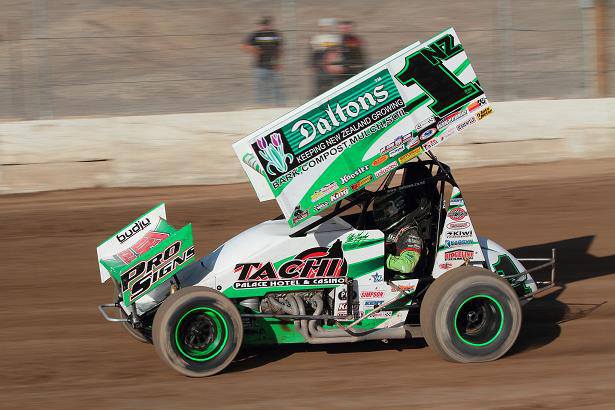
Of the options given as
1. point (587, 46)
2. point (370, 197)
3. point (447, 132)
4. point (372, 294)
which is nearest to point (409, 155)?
point (447, 132)

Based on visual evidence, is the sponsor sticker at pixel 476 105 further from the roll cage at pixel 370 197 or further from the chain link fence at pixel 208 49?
the chain link fence at pixel 208 49

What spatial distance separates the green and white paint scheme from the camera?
6.62m

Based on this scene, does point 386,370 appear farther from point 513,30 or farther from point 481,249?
point 513,30

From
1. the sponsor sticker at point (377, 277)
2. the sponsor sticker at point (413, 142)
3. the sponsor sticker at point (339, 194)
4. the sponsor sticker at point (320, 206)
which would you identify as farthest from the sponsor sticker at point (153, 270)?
the sponsor sticker at point (413, 142)

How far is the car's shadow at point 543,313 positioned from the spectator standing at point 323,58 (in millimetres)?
4972

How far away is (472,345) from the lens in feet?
22.1

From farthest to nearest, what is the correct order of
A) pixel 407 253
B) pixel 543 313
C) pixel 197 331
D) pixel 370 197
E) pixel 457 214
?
pixel 543 313, pixel 370 197, pixel 457 214, pixel 407 253, pixel 197 331

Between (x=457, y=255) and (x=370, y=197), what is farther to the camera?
(x=370, y=197)

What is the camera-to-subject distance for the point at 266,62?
14.3 m

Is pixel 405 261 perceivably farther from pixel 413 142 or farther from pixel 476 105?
pixel 476 105

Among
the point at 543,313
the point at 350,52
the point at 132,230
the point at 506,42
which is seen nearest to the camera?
the point at 132,230

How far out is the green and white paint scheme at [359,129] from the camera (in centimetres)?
662

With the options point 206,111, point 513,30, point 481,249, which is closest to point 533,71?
point 513,30

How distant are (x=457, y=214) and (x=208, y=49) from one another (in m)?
8.09
